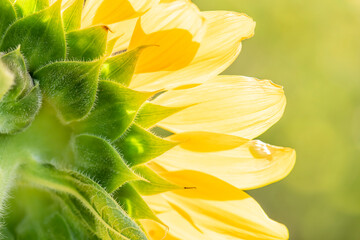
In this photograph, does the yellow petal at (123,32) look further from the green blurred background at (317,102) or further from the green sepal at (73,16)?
the green blurred background at (317,102)

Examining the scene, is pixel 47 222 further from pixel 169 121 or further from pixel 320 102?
pixel 320 102

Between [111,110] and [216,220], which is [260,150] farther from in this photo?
[111,110]

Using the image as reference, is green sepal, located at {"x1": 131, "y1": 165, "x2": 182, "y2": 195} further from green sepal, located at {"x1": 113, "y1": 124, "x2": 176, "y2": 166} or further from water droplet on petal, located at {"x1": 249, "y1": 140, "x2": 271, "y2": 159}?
water droplet on petal, located at {"x1": 249, "y1": 140, "x2": 271, "y2": 159}

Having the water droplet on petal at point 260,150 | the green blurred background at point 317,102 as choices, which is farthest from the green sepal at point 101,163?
the green blurred background at point 317,102

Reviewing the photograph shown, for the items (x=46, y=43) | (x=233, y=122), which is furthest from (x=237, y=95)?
(x=46, y=43)

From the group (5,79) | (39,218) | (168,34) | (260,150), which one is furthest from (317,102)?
(5,79)
